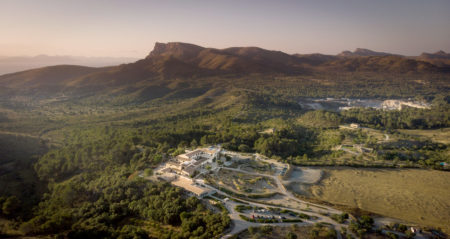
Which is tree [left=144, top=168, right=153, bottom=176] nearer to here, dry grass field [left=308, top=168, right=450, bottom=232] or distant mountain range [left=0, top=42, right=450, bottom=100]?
dry grass field [left=308, top=168, right=450, bottom=232]

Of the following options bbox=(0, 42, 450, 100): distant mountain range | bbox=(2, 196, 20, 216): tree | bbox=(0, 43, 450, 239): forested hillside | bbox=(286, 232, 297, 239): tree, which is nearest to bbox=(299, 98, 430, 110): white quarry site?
bbox=(0, 43, 450, 239): forested hillside

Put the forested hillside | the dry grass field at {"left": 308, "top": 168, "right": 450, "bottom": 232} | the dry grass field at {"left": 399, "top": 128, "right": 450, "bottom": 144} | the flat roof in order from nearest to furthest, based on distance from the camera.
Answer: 1. the forested hillside
2. the dry grass field at {"left": 308, "top": 168, "right": 450, "bottom": 232}
3. the flat roof
4. the dry grass field at {"left": 399, "top": 128, "right": 450, "bottom": 144}

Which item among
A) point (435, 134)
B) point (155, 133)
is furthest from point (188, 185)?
point (435, 134)

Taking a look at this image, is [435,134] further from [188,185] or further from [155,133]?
[155,133]

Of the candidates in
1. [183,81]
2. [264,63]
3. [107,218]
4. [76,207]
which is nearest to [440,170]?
[107,218]

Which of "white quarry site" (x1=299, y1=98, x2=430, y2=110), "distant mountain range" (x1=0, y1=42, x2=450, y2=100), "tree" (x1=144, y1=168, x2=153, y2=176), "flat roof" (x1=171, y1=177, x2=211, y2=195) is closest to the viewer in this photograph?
"flat roof" (x1=171, y1=177, x2=211, y2=195)

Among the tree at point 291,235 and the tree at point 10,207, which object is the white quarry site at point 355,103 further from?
the tree at point 10,207
